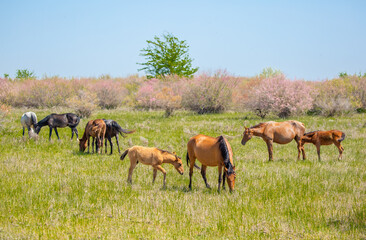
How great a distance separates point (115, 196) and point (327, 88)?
3076cm

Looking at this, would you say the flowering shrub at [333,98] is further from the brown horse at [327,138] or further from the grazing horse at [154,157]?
the grazing horse at [154,157]

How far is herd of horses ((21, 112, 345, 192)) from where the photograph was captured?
845 centimetres

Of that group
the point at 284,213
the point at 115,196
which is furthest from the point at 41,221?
the point at 284,213

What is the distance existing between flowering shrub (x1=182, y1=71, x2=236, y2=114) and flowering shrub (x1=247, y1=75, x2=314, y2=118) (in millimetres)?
3963

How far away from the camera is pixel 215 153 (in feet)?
27.8

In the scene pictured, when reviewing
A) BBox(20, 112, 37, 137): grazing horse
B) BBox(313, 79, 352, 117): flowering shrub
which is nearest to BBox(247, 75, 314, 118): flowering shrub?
BBox(313, 79, 352, 117): flowering shrub

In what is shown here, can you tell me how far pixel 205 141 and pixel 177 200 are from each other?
168 cm

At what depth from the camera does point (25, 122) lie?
17.2 meters

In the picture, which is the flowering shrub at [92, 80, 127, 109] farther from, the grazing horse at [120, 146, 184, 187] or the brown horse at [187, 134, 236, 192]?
the brown horse at [187, 134, 236, 192]

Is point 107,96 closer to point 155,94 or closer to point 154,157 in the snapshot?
point 155,94

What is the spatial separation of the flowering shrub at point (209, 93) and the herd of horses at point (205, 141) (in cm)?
1723

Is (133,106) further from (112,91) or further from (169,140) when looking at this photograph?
(169,140)

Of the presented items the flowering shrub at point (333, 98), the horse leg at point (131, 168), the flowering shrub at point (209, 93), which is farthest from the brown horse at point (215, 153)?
the flowering shrub at point (209, 93)

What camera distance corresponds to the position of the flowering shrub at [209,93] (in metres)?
32.9
